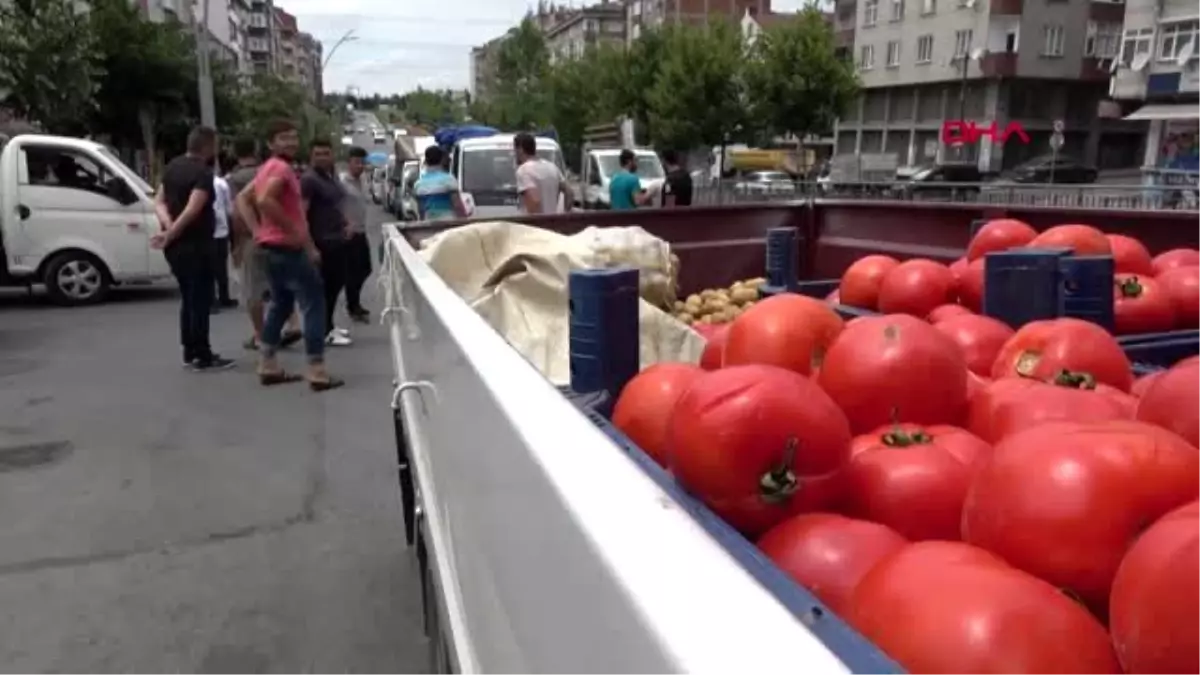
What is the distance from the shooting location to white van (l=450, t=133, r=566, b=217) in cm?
1877

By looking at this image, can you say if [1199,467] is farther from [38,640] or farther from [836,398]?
[38,640]

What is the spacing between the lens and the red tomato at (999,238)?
3.76m

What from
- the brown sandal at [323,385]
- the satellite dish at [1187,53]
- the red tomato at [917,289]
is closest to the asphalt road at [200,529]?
the brown sandal at [323,385]

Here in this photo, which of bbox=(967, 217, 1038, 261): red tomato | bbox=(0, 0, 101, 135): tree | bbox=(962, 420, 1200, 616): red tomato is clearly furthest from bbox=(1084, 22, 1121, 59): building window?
bbox=(962, 420, 1200, 616): red tomato

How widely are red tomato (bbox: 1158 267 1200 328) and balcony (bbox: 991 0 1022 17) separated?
56636mm

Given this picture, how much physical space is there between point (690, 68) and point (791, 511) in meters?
44.0

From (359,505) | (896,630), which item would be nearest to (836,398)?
(896,630)

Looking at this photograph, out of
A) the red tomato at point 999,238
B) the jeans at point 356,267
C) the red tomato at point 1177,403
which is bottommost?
the jeans at point 356,267

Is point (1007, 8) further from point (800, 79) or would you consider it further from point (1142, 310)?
point (1142, 310)

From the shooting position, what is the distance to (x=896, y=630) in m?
1.08

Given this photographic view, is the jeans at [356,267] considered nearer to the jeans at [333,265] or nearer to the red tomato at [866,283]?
the jeans at [333,265]

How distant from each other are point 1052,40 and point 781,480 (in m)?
60.8

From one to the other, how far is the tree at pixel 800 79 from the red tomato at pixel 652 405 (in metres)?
43.0

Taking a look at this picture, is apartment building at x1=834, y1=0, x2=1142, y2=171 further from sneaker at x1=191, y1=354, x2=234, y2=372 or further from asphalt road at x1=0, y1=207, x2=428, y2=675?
asphalt road at x1=0, y1=207, x2=428, y2=675
